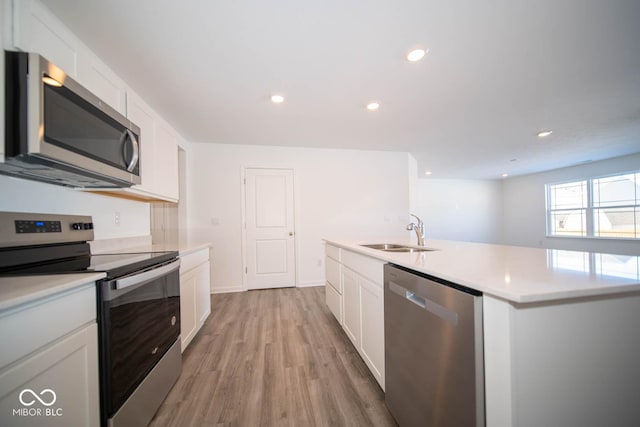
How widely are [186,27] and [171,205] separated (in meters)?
2.62

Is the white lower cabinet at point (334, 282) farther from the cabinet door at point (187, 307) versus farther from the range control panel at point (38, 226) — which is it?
the range control panel at point (38, 226)

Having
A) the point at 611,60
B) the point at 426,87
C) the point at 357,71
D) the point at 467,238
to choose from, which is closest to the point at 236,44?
the point at 357,71

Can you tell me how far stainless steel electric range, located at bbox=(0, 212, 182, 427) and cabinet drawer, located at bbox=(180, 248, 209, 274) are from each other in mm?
289

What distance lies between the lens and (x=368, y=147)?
4047 mm

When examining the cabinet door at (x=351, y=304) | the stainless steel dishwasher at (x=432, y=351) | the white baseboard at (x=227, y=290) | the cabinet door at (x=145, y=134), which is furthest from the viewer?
the white baseboard at (x=227, y=290)

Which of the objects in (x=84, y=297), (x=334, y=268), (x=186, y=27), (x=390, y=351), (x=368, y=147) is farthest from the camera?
(x=368, y=147)

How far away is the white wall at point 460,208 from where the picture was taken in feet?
24.4

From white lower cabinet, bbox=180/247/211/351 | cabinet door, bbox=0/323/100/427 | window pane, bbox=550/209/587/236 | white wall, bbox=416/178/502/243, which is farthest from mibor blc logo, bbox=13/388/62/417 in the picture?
window pane, bbox=550/209/587/236

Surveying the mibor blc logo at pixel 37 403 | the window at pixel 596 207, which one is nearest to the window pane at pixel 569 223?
the window at pixel 596 207

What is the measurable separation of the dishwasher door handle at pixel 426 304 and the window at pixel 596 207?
23.8ft

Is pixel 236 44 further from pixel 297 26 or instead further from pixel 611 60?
pixel 611 60

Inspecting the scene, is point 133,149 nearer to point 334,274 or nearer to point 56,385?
point 56,385

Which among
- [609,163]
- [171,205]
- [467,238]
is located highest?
[609,163]

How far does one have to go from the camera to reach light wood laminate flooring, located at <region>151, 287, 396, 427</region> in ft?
4.25
